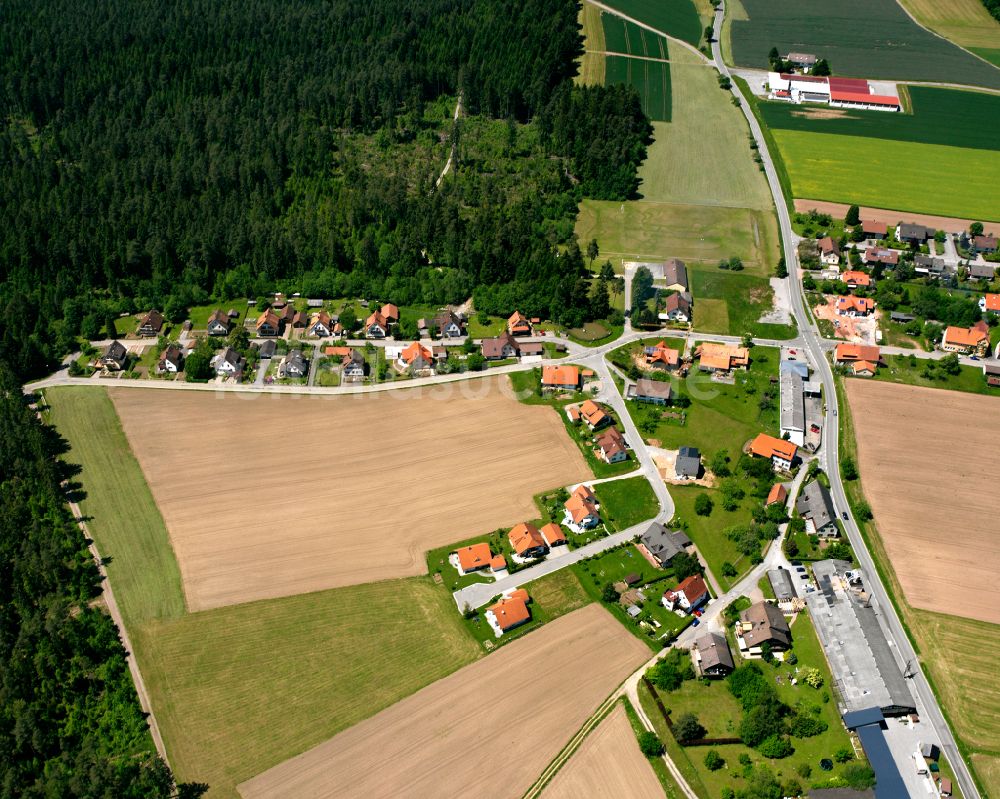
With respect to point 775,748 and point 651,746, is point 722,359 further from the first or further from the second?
point 651,746

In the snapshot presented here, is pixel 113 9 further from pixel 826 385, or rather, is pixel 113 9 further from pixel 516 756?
pixel 516 756

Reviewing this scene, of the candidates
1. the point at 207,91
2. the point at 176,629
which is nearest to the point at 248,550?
the point at 176,629

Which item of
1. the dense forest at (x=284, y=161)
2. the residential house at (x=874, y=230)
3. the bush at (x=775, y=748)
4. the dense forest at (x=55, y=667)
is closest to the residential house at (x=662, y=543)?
the bush at (x=775, y=748)

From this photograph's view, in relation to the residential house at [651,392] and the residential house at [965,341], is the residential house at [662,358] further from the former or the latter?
the residential house at [965,341]

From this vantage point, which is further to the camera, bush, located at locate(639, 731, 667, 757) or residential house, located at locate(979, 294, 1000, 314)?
residential house, located at locate(979, 294, 1000, 314)

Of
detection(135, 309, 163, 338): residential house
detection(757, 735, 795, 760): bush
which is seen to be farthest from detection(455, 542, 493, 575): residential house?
detection(135, 309, 163, 338): residential house

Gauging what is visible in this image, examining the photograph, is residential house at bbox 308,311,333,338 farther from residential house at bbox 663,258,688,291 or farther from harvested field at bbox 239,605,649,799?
harvested field at bbox 239,605,649,799
